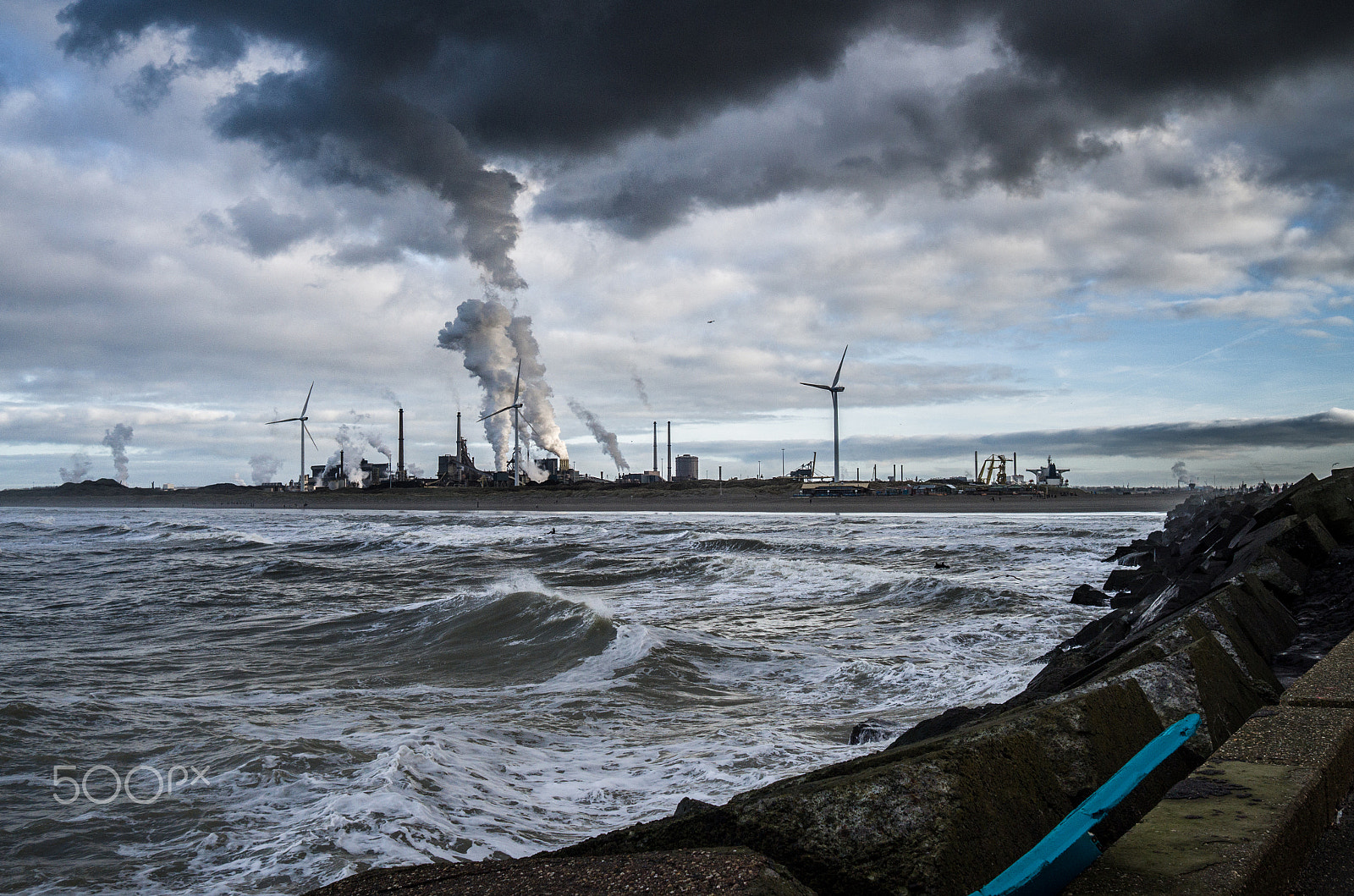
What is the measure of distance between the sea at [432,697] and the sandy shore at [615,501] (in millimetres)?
52444

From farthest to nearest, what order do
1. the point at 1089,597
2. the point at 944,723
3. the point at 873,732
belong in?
1. the point at 1089,597
2. the point at 873,732
3. the point at 944,723

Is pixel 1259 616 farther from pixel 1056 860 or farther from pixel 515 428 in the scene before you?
pixel 515 428

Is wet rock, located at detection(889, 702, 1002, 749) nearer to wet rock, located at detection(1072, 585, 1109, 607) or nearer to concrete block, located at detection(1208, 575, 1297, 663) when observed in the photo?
concrete block, located at detection(1208, 575, 1297, 663)

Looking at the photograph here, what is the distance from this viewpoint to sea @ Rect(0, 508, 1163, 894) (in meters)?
5.45

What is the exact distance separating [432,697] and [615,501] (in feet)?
289

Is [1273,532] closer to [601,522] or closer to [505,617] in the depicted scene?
[505,617]

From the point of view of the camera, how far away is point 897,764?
2.82 metres

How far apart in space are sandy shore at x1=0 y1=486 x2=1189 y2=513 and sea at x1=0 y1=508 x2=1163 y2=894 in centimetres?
5244

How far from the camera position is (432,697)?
9219mm

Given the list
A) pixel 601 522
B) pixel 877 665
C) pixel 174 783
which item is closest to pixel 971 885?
pixel 174 783

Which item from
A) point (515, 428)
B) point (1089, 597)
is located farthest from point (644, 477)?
point (1089, 597)

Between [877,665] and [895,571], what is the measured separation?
33.7ft

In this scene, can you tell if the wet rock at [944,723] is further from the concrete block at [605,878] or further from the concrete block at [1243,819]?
the concrete block at [605,878]

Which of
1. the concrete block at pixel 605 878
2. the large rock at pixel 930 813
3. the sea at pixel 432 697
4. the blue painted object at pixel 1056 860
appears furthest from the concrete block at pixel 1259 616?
the concrete block at pixel 605 878
